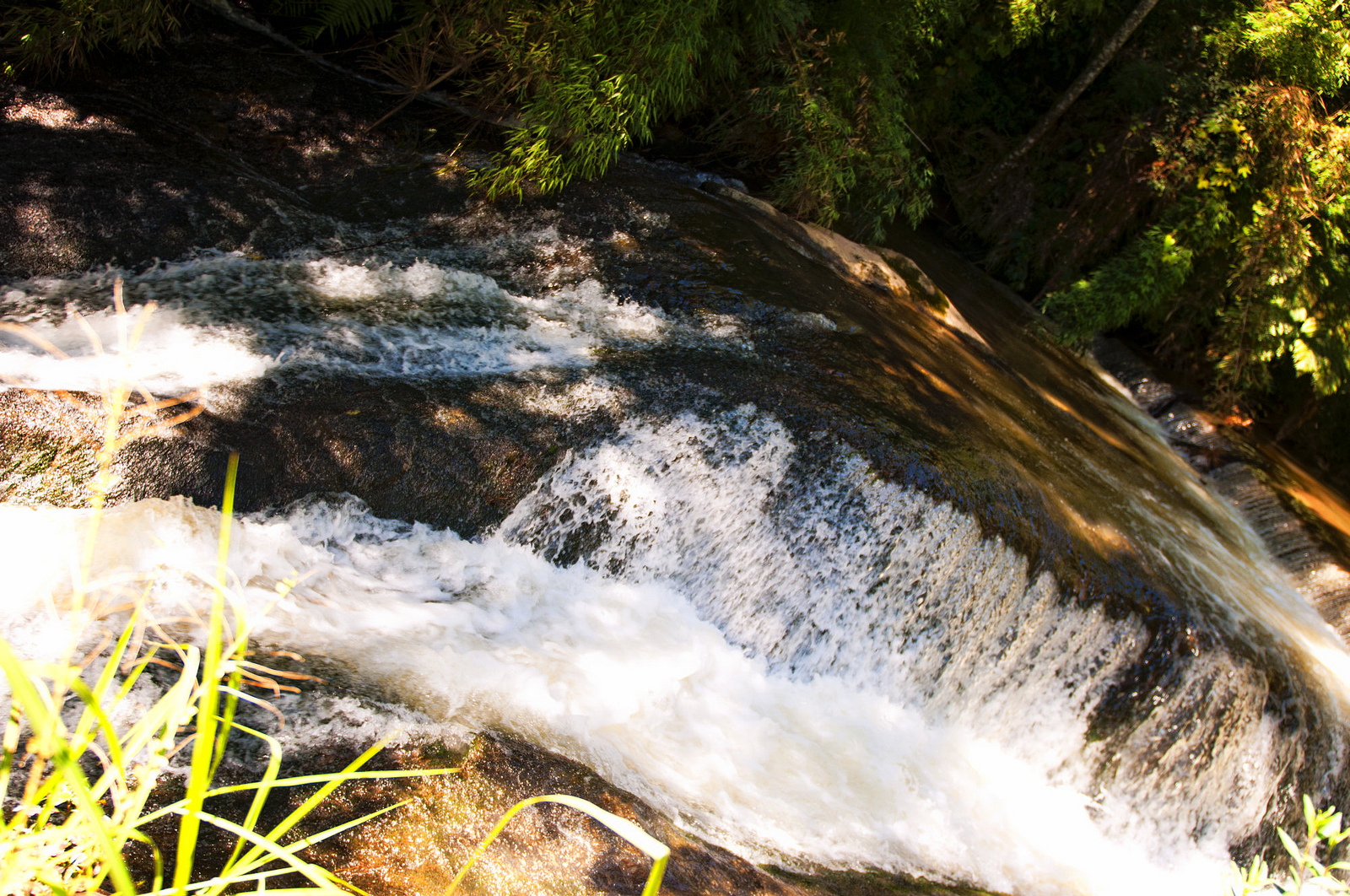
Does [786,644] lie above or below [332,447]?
above

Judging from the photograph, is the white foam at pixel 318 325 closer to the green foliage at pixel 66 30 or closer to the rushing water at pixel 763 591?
the rushing water at pixel 763 591

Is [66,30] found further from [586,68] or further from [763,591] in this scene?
[763,591]

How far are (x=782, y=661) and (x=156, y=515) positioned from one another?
2.59 metres

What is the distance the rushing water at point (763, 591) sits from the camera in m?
3.21

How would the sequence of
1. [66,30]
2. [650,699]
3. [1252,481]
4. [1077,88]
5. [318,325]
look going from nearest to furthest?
[650,699] < [318,325] < [66,30] < [1252,481] < [1077,88]

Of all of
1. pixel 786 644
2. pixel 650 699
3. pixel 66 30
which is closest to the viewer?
pixel 650 699

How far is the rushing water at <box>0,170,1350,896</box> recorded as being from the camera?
10.5ft

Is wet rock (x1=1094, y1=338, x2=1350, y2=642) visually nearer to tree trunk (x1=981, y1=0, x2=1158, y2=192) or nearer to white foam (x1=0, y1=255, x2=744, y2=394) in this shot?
tree trunk (x1=981, y1=0, x2=1158, y2=192)

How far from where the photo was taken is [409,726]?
2555 millimetres

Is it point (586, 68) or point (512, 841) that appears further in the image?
point (586, 68)

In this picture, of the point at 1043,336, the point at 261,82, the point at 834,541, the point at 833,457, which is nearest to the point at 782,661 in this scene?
the point at 834,541

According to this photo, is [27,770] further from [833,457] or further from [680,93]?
[680,93]

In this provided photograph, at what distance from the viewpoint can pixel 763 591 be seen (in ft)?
12.7

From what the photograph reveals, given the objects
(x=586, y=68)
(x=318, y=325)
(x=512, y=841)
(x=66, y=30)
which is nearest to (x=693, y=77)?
(x=586, y=68)
